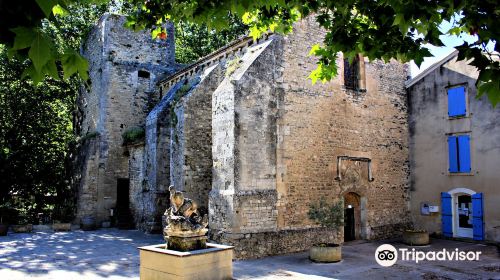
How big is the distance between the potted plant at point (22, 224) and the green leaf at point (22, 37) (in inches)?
695

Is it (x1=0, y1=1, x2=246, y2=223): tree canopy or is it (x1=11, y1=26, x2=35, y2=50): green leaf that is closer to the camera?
(x1=11, y1=26, x2=35, y2=50): green leaf

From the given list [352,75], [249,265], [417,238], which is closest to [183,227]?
[249,265]

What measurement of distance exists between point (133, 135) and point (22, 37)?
1708cm

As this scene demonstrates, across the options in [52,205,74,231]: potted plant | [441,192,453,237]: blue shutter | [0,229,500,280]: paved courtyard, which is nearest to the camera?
[0,229,500,280]: paved courtyard

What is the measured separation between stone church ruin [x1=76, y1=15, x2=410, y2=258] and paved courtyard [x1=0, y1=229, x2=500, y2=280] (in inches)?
52.1

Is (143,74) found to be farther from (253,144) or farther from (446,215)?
(446,215)

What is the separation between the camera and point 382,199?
1546cm

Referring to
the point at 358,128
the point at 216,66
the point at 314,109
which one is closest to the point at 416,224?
the point at 358,128

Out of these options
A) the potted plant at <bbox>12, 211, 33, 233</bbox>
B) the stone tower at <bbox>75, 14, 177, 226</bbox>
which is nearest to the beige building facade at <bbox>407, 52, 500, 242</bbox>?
the stone tower at <bbox>75, 14, 177, 226</bbox>

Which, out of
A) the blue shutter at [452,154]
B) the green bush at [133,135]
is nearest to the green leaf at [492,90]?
the blue shutter at [452,154]

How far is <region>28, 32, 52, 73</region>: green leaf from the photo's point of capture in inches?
80.7

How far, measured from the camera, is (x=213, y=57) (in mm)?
15227

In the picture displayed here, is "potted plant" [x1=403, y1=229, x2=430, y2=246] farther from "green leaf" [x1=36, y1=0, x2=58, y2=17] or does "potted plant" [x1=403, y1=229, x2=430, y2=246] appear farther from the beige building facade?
"green leaf" [x1=36, y1=0, x2=58, y2=17]

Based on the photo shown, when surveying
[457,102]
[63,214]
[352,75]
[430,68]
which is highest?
[430,68]
